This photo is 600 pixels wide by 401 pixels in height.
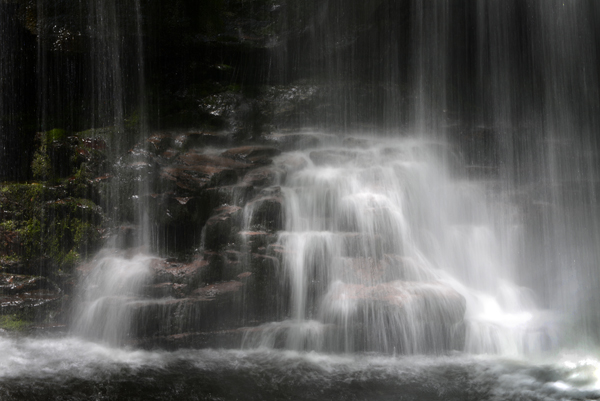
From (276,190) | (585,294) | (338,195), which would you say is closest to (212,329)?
(276,190)

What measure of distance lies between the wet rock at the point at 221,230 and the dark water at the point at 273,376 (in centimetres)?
180

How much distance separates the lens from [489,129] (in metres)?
10.7

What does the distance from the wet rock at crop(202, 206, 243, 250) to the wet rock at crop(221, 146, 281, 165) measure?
76.0 inches

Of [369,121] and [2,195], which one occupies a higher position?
[369,121]

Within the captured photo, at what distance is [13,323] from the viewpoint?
7.18 metres

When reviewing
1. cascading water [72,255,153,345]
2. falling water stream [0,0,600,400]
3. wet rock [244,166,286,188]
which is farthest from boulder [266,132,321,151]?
cascading water [72,255,153,345]

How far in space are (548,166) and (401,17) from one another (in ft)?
17.4

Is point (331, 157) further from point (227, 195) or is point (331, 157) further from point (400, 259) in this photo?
point (400, 259)

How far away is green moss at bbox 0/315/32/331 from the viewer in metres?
7.16

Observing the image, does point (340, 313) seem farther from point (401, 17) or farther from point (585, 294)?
point (401, 17)

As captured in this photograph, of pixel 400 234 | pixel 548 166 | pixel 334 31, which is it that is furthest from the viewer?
pixel 334 31

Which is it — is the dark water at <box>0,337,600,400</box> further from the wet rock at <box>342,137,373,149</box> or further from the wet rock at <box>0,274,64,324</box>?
the wet rock at <box>342,137,373,149</box>

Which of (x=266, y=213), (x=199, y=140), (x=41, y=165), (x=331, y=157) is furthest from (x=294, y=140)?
(x=41, y=165)

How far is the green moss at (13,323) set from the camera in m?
7.16
